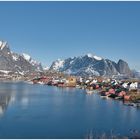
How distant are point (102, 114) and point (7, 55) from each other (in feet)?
187

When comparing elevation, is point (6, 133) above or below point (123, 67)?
below

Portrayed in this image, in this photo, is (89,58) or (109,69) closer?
(109,69)

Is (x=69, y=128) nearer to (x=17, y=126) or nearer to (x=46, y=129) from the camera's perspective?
(x=46, y=129)

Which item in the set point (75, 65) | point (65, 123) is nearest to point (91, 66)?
point (75, 65)

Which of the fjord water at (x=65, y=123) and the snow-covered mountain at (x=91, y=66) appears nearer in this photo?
the fjord water at (x=65, y=123)

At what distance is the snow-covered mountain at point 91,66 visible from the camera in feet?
226

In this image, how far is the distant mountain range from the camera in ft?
209

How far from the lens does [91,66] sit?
7694 cm

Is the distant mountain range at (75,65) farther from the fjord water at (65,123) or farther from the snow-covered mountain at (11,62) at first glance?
the fjord water at (65,123)

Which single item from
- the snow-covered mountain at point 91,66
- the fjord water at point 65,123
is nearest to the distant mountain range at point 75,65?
the snow-covered mountain at point 91,66

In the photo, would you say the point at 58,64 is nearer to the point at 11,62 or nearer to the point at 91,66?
the point at 91,66

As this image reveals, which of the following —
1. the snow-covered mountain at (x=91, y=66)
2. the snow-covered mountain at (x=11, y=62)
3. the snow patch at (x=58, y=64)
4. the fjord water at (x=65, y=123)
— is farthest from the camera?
the snow patch at (x=58, y=64)

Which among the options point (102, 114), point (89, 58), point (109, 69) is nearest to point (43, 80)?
point (102, 114)

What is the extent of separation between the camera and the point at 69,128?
8570 mm
